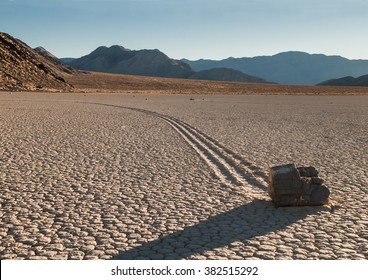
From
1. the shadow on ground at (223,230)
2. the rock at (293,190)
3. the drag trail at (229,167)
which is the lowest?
the shadow on ground at (223,230)

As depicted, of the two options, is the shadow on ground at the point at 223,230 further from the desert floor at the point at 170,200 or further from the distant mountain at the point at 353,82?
the distant mountain at the point at 353,82

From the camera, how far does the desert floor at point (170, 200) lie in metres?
5.79

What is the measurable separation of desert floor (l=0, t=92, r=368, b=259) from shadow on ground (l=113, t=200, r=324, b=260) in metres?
0.02

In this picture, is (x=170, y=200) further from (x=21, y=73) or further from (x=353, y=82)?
(x=353, y=82)

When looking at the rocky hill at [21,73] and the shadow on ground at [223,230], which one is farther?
the rocky hill at [21,73]

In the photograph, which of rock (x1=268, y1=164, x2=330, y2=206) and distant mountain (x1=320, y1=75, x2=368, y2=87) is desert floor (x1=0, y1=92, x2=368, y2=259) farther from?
distant mountain (x1=320, y1=75, x2=368, y2=87)

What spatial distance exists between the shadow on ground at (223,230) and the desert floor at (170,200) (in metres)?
0.02

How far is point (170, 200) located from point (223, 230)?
179 cm

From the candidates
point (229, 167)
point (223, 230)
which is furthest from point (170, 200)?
point (229, 167)

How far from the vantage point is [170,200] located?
802 cm

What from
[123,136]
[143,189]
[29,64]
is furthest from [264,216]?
[29,64]

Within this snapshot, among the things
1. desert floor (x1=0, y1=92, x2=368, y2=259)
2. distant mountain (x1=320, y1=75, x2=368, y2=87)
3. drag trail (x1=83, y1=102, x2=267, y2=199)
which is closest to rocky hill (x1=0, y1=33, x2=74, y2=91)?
desert floor (x1=0, y1=92, x2=368, y2=259)

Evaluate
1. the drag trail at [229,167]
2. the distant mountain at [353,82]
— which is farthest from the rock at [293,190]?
the distant mountain at [353,82]

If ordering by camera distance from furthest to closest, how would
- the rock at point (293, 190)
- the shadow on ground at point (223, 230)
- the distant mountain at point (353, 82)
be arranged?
the distant mountain at point (353, 82)
the rock at point (293, 190)
the shadow on ground at point (223, 230)
